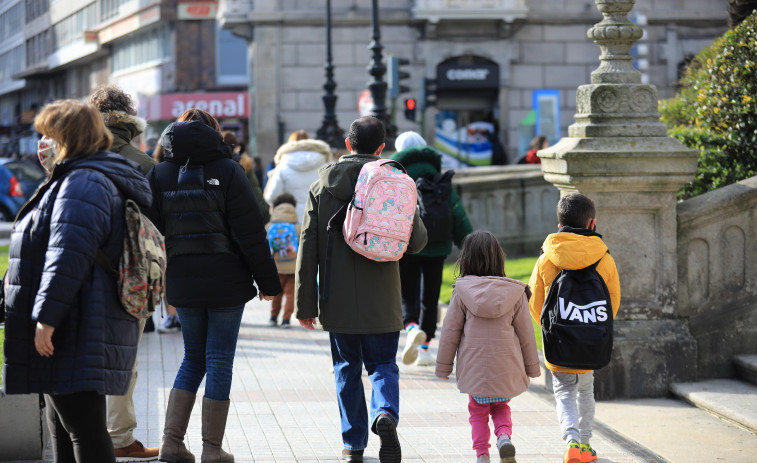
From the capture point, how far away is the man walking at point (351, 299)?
18.9 feet

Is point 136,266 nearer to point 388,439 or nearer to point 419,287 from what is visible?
point 388,439

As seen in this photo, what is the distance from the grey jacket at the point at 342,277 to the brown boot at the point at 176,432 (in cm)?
75

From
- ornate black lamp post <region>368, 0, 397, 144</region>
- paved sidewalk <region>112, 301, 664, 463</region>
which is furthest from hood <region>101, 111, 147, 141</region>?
ornate black lamp post <region>368, 0, 397, 144</region>

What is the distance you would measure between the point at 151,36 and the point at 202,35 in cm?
385

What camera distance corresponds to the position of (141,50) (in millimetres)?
45312

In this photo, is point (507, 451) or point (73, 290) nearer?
point (73, 290)

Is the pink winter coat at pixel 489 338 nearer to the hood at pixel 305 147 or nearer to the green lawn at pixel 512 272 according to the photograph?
the hood at pixel 305 147

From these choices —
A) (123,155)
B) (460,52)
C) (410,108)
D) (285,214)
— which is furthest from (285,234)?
(460,52)

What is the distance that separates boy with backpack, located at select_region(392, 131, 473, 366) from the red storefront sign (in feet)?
103

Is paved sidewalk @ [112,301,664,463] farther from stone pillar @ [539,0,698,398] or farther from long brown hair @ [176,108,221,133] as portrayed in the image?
long brown hair @ [176,108,221,133]

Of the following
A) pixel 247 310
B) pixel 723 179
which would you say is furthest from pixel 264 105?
pixel 723 179

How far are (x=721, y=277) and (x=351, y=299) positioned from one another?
3.23 meters

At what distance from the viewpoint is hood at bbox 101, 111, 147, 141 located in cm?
602

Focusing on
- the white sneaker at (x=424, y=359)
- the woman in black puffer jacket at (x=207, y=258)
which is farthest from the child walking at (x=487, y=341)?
the white sneaker at (x=424, y=359)
